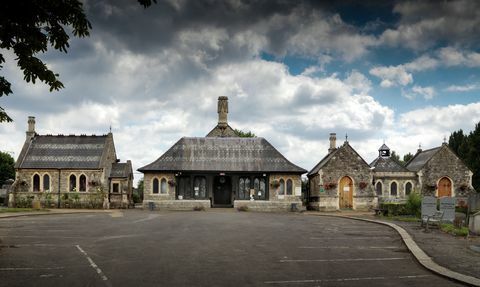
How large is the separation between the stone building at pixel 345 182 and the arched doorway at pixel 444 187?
8.96 meters

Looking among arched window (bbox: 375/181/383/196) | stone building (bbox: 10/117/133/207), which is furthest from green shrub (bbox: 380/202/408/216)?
stone building (bbox: 10/117/133/207)

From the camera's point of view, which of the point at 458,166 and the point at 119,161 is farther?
the point at 119,161

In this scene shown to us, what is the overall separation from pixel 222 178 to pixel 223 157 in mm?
1940

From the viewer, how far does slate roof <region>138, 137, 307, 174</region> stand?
139ft

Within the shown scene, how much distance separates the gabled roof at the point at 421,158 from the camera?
47.4 metres

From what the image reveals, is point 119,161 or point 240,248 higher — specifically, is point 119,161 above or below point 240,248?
above

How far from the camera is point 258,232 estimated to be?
1983 centimetres

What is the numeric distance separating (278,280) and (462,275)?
12.8 feet

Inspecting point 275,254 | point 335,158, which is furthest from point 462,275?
point 335,158

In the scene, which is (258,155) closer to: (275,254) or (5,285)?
(275,254)

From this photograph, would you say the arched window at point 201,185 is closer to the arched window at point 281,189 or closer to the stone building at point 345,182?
the arched window at point 281,189

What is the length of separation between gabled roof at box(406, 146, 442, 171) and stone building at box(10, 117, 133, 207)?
2900 centimetres

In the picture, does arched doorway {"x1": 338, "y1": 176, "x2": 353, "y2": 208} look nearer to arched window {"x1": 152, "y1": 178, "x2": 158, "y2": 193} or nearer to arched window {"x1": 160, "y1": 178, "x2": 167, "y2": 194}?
arched window {"x1": 160, "y1": 178, "x2": 167, "y2": 194}

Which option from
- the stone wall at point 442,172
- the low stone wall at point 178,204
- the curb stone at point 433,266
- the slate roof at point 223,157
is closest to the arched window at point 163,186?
the low stone wall at point 178,204
